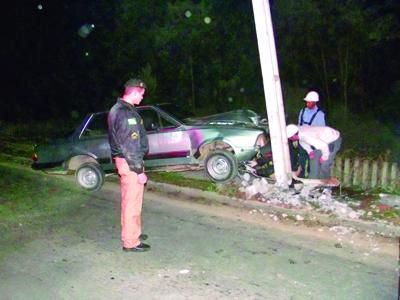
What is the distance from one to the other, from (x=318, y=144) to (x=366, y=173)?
49.6 inches

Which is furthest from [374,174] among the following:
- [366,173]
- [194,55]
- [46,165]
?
[194,55]

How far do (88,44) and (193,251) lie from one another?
666 inches

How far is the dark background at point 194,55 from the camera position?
663 inches

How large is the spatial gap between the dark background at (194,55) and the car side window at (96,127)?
6.59 meters

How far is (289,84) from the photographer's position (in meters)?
17.6

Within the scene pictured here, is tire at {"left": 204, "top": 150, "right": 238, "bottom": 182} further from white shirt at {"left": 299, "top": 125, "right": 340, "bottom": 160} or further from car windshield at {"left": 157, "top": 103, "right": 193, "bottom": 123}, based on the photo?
white shirt at {"left": 299, "top": 125, "right": 340, "bottom": 160}

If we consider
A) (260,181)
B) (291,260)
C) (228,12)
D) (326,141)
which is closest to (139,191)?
(291,260)

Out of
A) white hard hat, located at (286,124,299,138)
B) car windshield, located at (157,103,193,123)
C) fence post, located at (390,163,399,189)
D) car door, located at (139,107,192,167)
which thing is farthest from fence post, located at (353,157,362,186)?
car windshield, located at (157,103,193,123)

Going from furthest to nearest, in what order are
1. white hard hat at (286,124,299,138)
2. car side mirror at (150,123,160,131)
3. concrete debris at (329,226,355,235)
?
1. car side mirror at (150,123,160,131)
2. white hard hat at (286,124,299,138)
3. concrete debris at (329,226,355,235)

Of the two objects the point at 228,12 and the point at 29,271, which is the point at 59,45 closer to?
the point at 228,12

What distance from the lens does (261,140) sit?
8.35m

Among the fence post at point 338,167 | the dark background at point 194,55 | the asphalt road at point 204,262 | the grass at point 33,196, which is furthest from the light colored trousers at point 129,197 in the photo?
the dark background at point 194,55

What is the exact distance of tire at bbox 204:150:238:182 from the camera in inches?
321

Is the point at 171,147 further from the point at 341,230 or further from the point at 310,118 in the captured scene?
the point at 341,230
